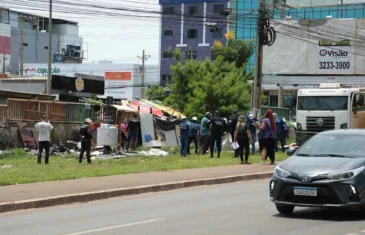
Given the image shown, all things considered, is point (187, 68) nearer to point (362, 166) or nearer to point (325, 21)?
point (325, 21)

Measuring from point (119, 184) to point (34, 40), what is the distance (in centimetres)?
8776

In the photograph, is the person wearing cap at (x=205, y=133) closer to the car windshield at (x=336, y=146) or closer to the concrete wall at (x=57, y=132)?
the concrete wall at (x=57, y=132)

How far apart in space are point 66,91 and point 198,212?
106 ft

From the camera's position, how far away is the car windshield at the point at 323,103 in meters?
30.2

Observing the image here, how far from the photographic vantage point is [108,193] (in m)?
15.1

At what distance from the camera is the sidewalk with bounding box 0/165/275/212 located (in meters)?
14.1

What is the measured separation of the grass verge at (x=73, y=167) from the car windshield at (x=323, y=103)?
4285mm

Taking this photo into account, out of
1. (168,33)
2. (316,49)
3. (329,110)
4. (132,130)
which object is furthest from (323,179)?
(168,33)

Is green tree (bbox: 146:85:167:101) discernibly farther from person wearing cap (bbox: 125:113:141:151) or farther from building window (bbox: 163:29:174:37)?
person wearing cap (bbox: 125:113:141:151)

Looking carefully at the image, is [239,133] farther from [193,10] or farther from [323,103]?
[193,10]

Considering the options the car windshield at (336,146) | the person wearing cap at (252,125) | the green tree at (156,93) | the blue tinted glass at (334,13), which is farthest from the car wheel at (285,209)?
the blue tinted glass at (334,13)

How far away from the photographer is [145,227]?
10547 mm

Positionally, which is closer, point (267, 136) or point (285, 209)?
point (285, 209)

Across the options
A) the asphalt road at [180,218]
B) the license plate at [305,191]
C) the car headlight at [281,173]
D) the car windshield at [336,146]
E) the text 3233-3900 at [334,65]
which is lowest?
the asphalt road at [180,218]
